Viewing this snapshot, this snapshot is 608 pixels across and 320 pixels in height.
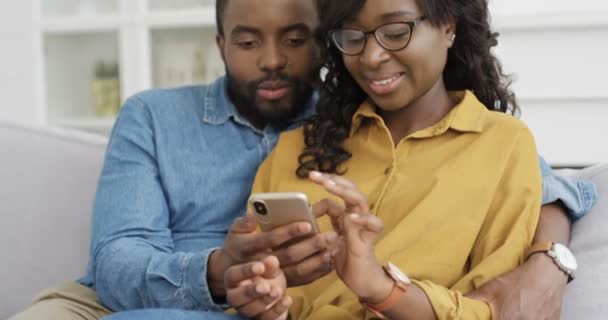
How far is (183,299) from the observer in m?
1.36

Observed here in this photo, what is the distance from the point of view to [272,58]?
1553 millimetres

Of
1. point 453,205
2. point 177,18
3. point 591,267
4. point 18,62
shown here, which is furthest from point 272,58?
point 18,62

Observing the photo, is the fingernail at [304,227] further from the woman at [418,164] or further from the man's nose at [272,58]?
the man's nose at [272,58]

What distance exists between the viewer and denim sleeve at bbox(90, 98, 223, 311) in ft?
4.43

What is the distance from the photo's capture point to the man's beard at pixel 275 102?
1591 millimetres

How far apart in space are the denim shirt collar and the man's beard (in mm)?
15

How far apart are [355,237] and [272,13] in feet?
1.94

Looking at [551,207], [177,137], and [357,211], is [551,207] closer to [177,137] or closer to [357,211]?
[357,211]

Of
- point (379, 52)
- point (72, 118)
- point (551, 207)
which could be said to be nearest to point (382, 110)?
point (379, 52)

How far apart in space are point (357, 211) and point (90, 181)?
0.89 metres

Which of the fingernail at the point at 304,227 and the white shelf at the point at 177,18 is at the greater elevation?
the white shelf at the point at 177,18

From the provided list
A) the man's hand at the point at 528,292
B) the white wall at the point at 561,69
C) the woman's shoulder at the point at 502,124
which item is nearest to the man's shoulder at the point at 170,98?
the woman's shoulder at the point at 502,124

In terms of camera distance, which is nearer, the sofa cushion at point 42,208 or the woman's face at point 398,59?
the woman's face at point 398,59

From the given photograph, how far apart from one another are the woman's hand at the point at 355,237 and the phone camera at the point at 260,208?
0.28 feet
